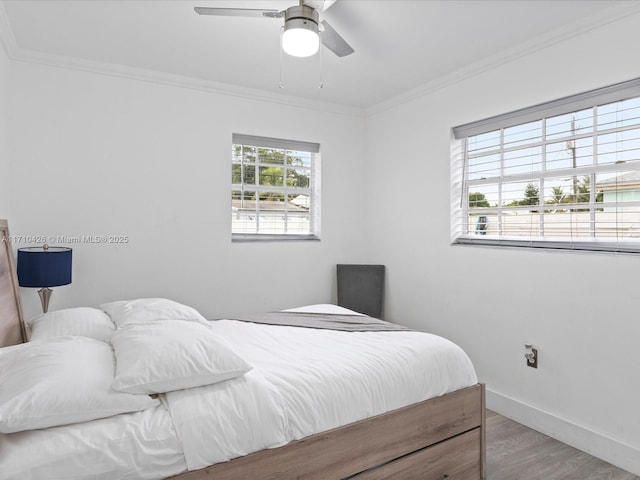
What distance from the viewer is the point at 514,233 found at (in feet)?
9.93

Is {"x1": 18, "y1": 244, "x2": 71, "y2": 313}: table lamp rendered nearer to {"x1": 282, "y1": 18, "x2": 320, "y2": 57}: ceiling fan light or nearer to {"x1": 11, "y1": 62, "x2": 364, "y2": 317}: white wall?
{"x1": 11, "y1": 62, "x2": 364, "y2": 317}: white wall

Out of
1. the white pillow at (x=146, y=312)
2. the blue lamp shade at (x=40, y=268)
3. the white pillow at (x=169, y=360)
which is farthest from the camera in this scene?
the blue lamp shade at (x=40, y=268)

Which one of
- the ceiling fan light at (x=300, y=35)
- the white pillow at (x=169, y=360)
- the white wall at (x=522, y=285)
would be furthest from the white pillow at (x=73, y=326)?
the white wall at (x=522, y=285)

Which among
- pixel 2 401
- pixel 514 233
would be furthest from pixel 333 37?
pixel 2 401

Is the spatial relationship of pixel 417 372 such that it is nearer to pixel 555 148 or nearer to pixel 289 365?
pixel 289 365

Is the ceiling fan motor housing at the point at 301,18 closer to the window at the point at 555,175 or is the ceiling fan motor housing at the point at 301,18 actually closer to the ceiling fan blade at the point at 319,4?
the ceiling fan blade at the point at 319,4

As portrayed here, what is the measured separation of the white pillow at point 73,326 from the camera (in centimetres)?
196

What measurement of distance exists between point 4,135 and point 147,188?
974 mm

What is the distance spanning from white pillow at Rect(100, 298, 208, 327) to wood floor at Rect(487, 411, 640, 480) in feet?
6.45

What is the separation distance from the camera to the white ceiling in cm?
233

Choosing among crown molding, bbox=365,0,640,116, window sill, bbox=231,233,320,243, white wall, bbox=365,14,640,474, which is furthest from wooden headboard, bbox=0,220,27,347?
crown molding, bbox=365,0,640,116

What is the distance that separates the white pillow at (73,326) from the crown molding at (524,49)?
3.09 metres

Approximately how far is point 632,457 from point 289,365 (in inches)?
81.0

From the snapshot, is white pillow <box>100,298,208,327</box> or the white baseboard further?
the white baseboard
